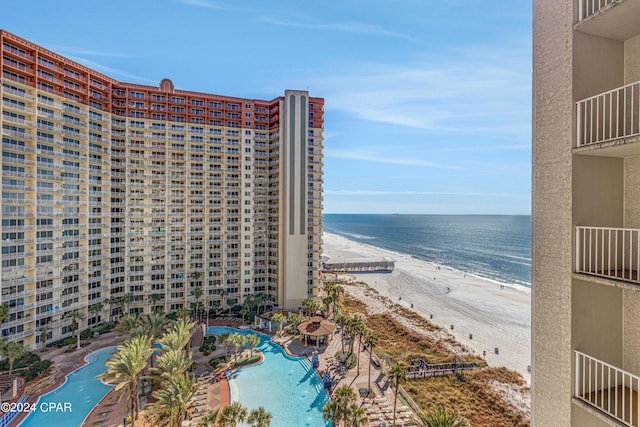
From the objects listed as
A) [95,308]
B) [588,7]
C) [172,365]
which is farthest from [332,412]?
[95,308]

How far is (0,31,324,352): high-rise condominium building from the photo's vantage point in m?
37.3

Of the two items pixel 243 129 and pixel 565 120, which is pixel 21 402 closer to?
pixel 565 120

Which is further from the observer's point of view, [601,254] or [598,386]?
[598,386]

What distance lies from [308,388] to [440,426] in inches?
578

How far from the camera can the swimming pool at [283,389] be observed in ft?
82.5

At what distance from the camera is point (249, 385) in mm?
29438

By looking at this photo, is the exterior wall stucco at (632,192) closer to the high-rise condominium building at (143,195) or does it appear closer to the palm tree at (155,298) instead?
the high-rise condominium building at (143,195)

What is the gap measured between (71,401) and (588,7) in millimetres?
39864

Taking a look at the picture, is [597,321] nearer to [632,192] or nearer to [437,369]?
[632,192]

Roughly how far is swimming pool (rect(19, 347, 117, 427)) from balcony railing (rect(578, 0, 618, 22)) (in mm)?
36075

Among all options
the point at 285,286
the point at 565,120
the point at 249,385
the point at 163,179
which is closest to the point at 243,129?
the point at 163,179

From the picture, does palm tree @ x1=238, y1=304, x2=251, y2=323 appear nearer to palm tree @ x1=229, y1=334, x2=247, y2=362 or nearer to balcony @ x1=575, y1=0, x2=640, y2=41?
palm tree @ x1=229, y1=334, x2=247, y2=362

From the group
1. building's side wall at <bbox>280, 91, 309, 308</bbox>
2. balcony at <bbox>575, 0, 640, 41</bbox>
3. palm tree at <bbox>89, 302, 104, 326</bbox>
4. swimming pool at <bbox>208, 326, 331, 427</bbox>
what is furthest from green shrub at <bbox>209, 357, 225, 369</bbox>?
balcony at <bbox>575, 0, 640, 41</bbox>

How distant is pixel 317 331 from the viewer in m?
38.1
